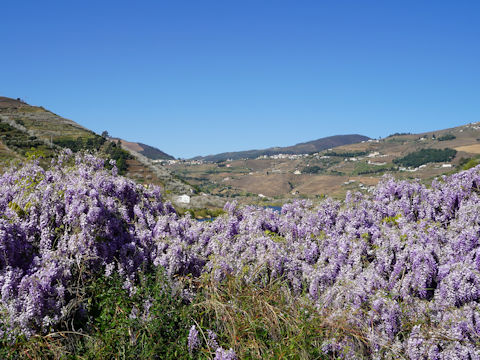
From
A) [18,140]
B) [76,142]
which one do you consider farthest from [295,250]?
[76,142]

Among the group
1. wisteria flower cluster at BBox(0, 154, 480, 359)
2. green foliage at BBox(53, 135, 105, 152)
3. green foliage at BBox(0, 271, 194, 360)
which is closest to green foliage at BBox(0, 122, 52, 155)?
green foliage at BBox(53, 135, 105, 152)

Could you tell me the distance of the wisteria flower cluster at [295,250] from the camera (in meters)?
4.04

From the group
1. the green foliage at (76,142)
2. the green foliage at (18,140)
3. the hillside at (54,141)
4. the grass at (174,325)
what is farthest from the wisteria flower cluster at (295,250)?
the green foliage at (76,142)

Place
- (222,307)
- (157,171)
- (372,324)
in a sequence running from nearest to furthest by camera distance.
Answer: (372,324) < (222,307) < (157,171)

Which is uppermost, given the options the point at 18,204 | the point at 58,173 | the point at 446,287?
the point at 58,173

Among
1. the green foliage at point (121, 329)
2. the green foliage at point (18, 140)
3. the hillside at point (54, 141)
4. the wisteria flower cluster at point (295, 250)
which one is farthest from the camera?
the hillside at point (54, 141)

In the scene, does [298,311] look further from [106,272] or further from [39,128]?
[39,128]

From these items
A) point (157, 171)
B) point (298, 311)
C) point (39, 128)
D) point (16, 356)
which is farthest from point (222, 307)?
point (39, 128)

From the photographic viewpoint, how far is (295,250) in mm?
5859

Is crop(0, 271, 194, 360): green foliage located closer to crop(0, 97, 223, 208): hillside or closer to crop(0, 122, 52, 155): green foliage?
crop(0, 97, 223, 208): hillside

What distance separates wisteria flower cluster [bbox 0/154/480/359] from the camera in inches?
159

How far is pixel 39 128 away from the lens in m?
118

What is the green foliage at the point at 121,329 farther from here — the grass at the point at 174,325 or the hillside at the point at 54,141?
the hillside at the point at 54,141

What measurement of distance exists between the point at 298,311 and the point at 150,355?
1.89 meters
